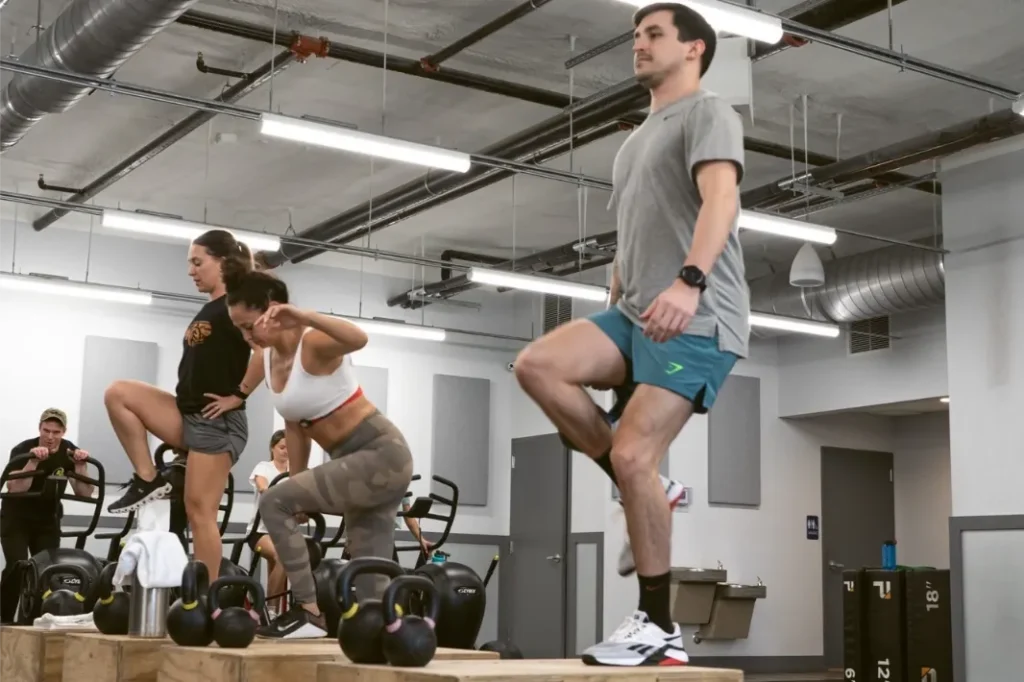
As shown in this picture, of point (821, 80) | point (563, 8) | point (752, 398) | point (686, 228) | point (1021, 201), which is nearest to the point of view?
point (686, 228)

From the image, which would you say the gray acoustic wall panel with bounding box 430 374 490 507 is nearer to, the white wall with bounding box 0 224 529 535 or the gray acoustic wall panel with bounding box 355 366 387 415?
the white wall with bounding box 0 224 529 535

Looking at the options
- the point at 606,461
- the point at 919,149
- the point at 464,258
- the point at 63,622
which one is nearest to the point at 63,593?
the point at 63,622

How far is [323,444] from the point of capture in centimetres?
394

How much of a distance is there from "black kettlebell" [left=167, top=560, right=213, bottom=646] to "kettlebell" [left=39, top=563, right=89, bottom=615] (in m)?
1.72

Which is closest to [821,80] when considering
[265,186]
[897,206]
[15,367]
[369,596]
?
[897,206]

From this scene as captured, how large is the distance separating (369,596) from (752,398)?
9.94 metres

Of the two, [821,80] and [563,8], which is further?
[821,80]

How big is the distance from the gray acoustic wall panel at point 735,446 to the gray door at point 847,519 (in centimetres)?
105

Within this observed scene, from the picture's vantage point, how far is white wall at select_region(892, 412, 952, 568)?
Result: 13.7 m

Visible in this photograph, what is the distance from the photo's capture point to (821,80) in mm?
8625

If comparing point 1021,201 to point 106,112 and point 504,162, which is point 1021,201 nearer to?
point 504,162

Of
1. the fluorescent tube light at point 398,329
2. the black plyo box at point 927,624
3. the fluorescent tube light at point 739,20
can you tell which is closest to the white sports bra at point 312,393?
the fluorescent tube light at point 739,20

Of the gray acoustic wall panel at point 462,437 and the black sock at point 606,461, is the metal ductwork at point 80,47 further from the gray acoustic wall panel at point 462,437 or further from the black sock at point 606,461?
the gray acoustic wall panel at point 462,437

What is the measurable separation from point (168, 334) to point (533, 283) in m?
4.29
